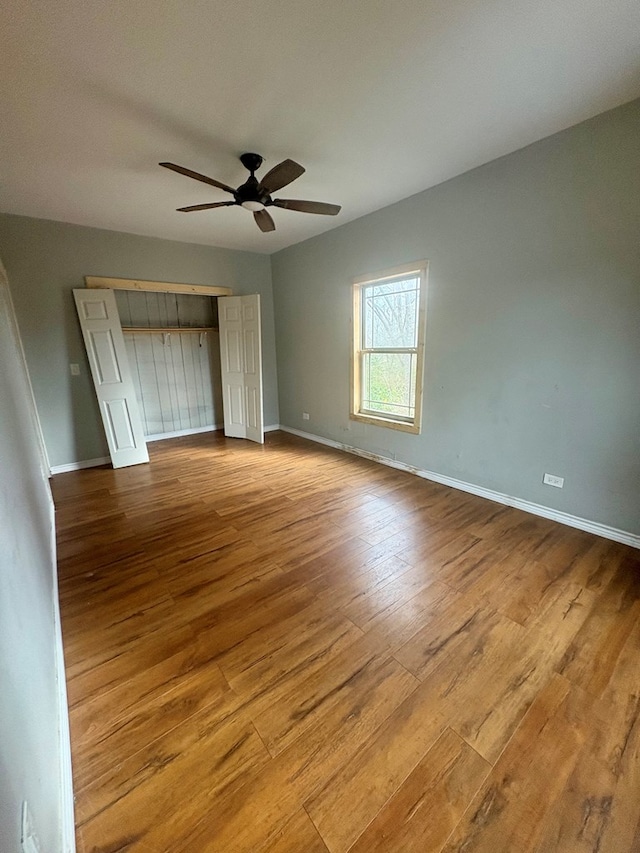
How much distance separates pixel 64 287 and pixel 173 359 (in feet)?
4.93

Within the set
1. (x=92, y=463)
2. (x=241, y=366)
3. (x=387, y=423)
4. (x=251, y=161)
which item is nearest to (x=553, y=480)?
(x=387, y=423)

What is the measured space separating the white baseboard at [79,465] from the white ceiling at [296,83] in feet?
8.94

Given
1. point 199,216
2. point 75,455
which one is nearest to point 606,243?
point 199,216

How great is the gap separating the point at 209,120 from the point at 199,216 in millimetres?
1535

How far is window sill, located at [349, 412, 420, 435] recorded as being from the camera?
350cm

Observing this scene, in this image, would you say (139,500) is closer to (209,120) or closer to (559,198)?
(209,120)

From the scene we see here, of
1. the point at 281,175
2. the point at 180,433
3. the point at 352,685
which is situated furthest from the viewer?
the point at 180,433

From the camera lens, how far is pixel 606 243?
2.15 metres

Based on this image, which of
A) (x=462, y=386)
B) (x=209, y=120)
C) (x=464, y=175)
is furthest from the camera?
(x=462, y=386)

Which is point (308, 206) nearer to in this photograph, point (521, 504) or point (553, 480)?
point (553, 480)

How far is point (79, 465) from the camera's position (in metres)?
3.95

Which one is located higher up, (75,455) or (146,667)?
(75,455)

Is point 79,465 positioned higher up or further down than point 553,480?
further down

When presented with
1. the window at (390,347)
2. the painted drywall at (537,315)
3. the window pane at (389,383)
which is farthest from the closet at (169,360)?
the painted drywall at (537,315)
